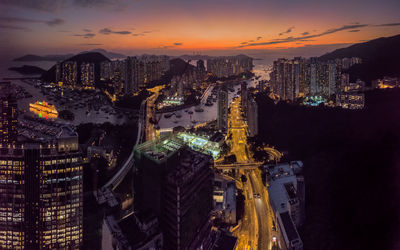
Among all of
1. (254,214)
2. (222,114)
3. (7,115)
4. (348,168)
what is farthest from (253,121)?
(7,115)

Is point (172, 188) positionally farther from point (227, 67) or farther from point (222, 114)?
point (227, 67)

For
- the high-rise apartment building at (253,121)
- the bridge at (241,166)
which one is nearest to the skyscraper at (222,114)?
the high-rise apartment building at (253,121)

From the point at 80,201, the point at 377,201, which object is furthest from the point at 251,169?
the point at 80,201

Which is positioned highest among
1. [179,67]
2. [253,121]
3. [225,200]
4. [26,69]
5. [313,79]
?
[179,67]

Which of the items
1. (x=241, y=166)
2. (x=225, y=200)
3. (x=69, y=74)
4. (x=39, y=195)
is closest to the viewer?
(x=39, y=195)

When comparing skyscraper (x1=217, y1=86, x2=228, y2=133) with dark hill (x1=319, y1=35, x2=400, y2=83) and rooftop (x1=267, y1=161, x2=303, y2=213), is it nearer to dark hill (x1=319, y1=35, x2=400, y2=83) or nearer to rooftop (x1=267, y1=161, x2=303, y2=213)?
rooftop (x1=267, y1=161, x2=303, y2=213)

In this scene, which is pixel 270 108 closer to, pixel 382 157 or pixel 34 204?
pixel 382 157
